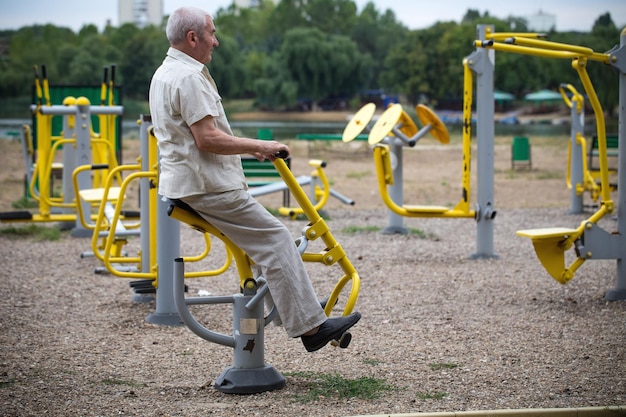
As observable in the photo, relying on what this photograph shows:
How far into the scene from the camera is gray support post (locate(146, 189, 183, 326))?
5.97 m

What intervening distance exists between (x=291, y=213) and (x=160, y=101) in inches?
287

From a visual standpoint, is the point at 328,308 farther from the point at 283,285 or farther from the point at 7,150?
the point at 7,150

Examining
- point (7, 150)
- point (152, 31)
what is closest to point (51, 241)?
point (7, 150)

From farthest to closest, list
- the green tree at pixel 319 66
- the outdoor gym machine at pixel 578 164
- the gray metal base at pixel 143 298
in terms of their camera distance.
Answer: the green tree at pixel 319 66 < the outdoor gym machine at pixel 578 164 < the gray metal base at pixel 143 298

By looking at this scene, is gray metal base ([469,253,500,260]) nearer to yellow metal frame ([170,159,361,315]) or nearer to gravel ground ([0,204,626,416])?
gravel ground ([0,204,626,416])

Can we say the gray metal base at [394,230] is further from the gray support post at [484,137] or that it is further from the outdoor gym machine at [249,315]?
the outdoor gym machine at [249,315]

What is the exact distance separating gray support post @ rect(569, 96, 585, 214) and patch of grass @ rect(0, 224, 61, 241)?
644 cm

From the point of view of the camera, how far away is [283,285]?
4.27m

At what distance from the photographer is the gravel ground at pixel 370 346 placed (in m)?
4.37

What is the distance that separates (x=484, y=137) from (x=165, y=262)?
11.9 ft

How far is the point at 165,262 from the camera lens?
6078 millimetres

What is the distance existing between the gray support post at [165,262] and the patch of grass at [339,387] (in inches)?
58.8

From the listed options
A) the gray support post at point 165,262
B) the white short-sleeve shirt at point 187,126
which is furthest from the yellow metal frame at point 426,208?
the white short-sleeve shirt at point 187,126

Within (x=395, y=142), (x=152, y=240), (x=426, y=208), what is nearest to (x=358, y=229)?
(x=395, y=142)
